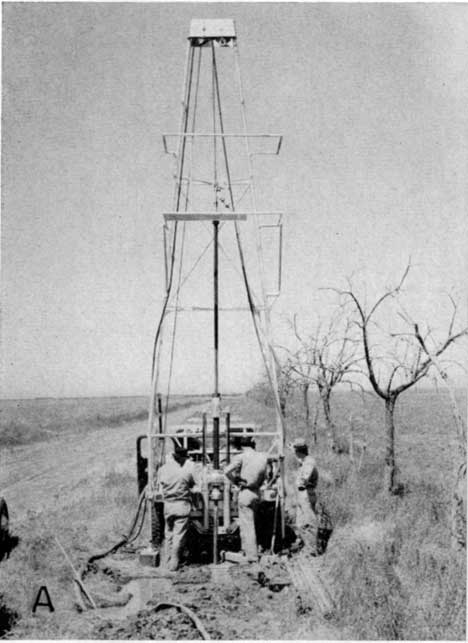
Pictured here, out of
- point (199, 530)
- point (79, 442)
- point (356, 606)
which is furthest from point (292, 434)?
point (356, 606)

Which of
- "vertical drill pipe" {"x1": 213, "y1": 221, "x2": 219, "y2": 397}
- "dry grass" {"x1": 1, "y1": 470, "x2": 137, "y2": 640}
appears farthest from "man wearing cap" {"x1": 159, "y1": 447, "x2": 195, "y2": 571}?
"vertical drill pipe" {"x1": 213, "y1": 221, "x2": 219, "y2": 397}

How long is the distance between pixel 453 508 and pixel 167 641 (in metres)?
3.52

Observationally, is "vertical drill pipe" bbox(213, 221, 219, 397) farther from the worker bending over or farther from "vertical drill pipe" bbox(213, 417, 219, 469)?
the worker bending over

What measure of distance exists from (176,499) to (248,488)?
954mm

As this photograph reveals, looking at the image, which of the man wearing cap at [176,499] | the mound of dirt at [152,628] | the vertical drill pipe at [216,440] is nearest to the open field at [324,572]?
the mound of dirt at [152,628]

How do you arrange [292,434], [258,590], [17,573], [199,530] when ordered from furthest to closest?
[292,434] → [199,530] → [17,573] → [258,590]

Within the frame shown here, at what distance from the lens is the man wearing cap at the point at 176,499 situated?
725 cm

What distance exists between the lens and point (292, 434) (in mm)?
20469

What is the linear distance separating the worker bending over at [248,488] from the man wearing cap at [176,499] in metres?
0.55

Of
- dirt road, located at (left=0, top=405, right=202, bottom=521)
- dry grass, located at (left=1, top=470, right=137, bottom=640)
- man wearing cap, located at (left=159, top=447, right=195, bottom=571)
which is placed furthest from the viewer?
dirt road, located at (left=0, top=405, right=202, bottom=521)

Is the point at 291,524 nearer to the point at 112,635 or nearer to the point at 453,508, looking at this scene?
the point at 453,508

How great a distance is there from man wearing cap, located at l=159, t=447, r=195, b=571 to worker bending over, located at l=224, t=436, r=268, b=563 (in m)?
0.55

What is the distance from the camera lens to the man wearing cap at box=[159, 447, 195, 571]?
725 cm

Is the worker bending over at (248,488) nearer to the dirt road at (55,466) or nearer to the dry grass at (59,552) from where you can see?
the dry grass at (59,552)
